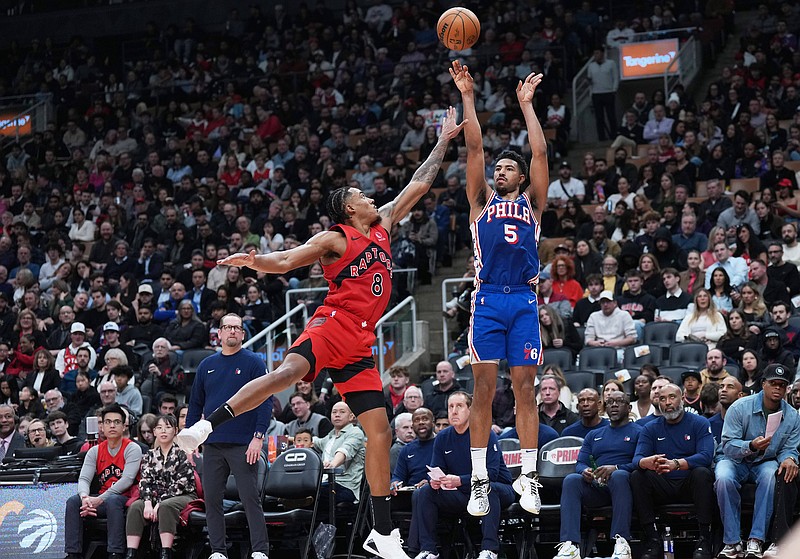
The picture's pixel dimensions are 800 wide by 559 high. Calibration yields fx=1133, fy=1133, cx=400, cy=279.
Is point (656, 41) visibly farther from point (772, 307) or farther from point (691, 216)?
point (772, 307)

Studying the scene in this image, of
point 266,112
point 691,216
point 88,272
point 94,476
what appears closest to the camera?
point 94,476

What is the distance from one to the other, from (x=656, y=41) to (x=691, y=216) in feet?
22.8

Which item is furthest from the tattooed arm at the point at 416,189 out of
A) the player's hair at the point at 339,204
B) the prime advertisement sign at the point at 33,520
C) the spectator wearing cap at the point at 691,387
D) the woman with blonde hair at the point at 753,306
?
the woman with blonde hair at the point at 753,306

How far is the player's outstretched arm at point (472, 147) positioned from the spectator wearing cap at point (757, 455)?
319cm

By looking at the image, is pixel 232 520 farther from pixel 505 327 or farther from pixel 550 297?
pixel 550 297

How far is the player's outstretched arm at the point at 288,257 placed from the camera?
6.91 m

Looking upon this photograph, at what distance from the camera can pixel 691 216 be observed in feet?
47.8

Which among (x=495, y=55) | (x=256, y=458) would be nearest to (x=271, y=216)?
(x=495, y=55)

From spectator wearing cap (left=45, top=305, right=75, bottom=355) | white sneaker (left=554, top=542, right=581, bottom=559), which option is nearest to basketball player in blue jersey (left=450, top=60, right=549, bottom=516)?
white sneaker (left=554, top=542, right=581, bottom=559)

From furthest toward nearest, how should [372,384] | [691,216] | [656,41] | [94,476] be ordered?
[656,41]
[691,216]
[94,476]
[372,384]

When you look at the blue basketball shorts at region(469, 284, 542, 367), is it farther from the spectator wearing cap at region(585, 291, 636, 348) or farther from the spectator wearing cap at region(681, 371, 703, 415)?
the spectator wearing cap at region(585, 291, 636, 348)

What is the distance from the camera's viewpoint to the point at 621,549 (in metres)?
8.98

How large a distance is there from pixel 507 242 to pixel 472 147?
688mm

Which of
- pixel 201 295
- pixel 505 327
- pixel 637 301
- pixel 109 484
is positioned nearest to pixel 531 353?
pixel 505 327
